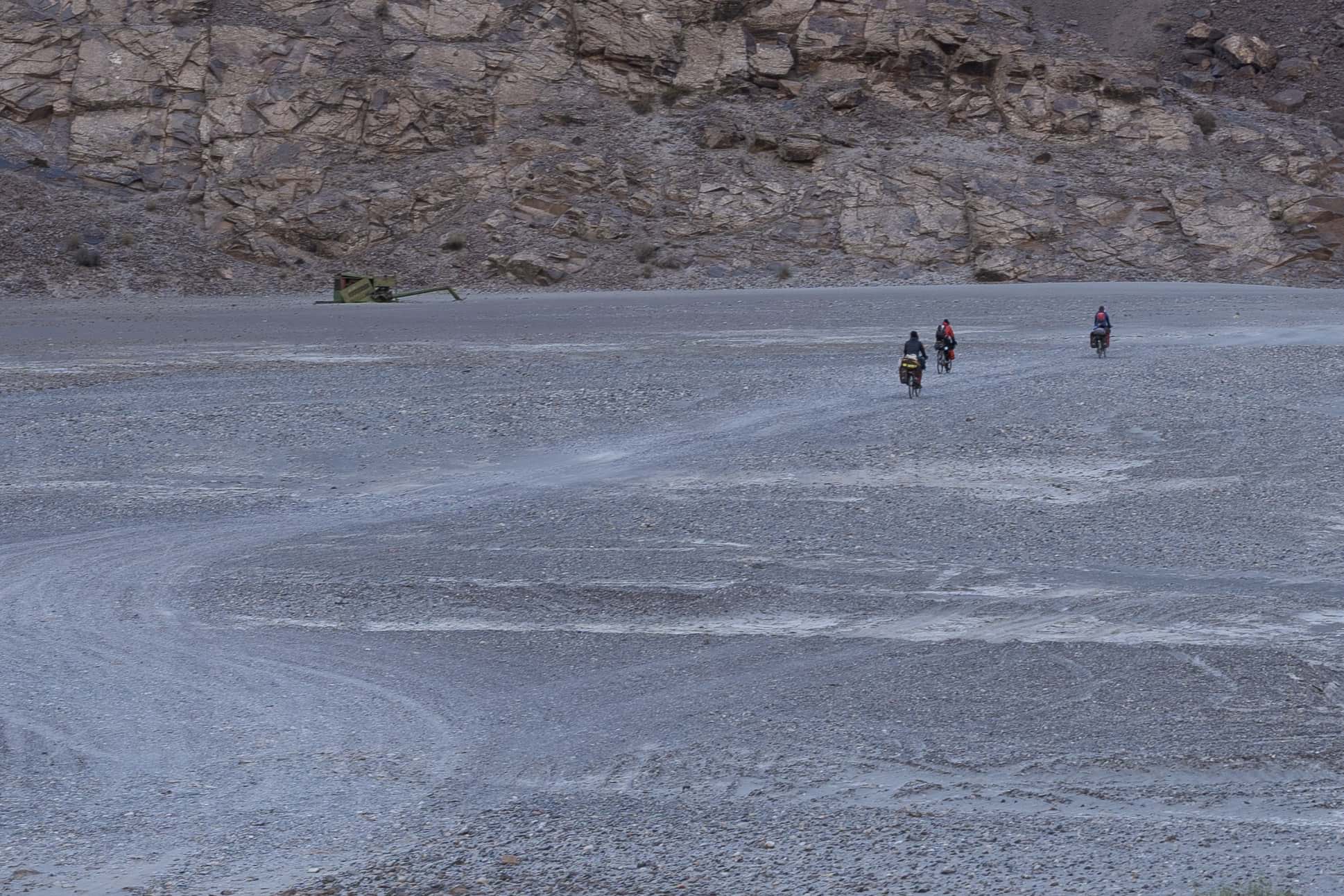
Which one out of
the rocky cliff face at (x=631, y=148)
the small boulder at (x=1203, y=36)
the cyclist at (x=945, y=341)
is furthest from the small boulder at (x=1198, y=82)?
the cyclist at (x=945, y=341)

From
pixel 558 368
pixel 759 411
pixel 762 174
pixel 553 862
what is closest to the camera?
pixel 553 862

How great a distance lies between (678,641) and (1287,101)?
58372 millimetres

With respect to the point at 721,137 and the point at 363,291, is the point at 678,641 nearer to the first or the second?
the point at 363,291

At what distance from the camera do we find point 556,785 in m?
6.30

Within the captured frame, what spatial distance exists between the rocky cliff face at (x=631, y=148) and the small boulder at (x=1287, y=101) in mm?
921

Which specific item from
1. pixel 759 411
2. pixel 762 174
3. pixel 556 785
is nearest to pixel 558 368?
pixel 759 411

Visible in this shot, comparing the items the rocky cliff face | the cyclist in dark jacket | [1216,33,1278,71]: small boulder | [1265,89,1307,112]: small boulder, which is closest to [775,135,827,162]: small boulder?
the rocky cliff face

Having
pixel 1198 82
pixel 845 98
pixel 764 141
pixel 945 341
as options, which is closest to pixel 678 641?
pixel 945 341

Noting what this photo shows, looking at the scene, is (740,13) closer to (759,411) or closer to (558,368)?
(558,368)

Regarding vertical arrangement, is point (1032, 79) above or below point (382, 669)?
above

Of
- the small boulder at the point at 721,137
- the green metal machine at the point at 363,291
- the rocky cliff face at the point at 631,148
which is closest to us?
the green metal machine at the point at 363,291

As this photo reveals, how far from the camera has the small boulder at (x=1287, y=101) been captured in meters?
58.0

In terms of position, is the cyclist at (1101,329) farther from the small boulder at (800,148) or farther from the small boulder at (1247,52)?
the small boulder at (1247,52)

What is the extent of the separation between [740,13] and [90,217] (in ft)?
89.9
